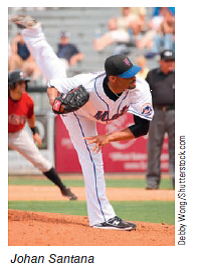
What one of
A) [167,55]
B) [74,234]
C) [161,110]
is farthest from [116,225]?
[167,55]

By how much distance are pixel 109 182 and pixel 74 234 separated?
5.64 meters

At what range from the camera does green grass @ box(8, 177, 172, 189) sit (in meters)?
9.62

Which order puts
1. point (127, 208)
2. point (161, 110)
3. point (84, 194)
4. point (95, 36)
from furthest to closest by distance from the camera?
point (95, 36) < point (161, 110) < point (84, 194) < point (127, 208)

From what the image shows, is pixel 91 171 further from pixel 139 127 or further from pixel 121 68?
pixel 121 68

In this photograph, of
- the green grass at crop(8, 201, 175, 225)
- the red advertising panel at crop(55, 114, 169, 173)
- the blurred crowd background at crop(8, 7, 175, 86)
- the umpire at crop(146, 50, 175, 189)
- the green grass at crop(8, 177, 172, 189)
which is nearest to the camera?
the green grass at crop(8, 201, 175, 225)

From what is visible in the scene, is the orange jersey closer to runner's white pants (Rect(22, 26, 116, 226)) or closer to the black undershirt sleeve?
runner's white pants (Rect(22, 26, 116, 226))

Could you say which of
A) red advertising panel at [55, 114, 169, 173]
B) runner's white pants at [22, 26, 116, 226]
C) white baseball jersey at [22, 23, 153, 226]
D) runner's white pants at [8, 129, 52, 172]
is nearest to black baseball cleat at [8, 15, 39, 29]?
white baseball jersey at [22, 23, 153, 226]

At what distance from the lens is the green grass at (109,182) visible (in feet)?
31.6

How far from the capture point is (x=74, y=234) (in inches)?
182

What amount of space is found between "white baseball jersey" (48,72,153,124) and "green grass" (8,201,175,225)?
1.50 metres

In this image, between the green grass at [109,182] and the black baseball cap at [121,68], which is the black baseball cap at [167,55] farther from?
the black baseball cap at [121,68]

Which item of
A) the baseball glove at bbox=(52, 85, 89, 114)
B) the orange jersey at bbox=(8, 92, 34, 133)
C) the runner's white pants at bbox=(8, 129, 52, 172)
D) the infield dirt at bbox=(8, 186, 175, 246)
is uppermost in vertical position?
the baseball glove at bbox=(52, 85, 89, 114)

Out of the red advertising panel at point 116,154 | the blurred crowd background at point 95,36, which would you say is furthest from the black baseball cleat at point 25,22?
the blurred crowd background at point 95,36
